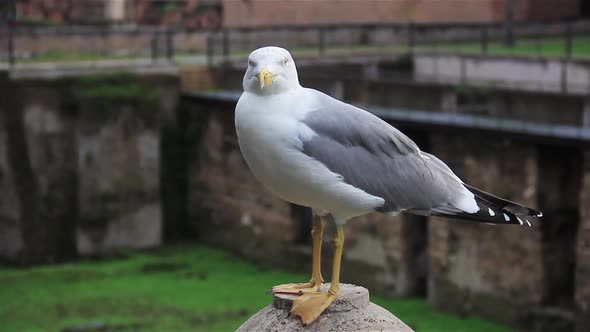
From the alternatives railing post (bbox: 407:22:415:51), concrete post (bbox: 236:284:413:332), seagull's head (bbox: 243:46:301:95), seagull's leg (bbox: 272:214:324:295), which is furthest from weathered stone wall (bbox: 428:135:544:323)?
railing post (bbox: 407:22:415:51)

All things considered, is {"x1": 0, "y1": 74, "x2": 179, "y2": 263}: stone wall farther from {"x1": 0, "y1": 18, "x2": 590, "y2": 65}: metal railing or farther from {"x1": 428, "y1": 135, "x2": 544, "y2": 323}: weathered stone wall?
{"x1": 428, "y1": 135, "x2": 544, "y2": 323}: weathered stone wall

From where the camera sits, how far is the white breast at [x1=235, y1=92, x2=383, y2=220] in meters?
4.67

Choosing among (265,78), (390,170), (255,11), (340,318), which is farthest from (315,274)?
(255,11)

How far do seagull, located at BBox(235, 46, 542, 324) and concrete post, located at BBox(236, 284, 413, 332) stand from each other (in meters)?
0.06

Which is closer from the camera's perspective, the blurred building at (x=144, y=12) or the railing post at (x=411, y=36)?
the railing post at (x=411, y=36)

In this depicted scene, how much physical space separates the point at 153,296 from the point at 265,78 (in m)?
8.95

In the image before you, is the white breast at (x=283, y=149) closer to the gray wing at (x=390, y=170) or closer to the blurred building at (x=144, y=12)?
the gray wing at (x=390, y=170)

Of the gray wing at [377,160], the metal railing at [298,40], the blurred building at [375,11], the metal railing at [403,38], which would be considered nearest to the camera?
the gray wing at [377,160]

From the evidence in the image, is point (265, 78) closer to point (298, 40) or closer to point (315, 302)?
point (315, 302)

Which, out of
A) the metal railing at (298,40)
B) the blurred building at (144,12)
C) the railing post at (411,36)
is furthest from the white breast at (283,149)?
the blurred building at (144,12)

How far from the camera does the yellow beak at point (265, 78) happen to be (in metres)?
4.64

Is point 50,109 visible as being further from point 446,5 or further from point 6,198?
point 446,5

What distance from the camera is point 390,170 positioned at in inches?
200

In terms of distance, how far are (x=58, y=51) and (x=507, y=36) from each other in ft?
26.5
